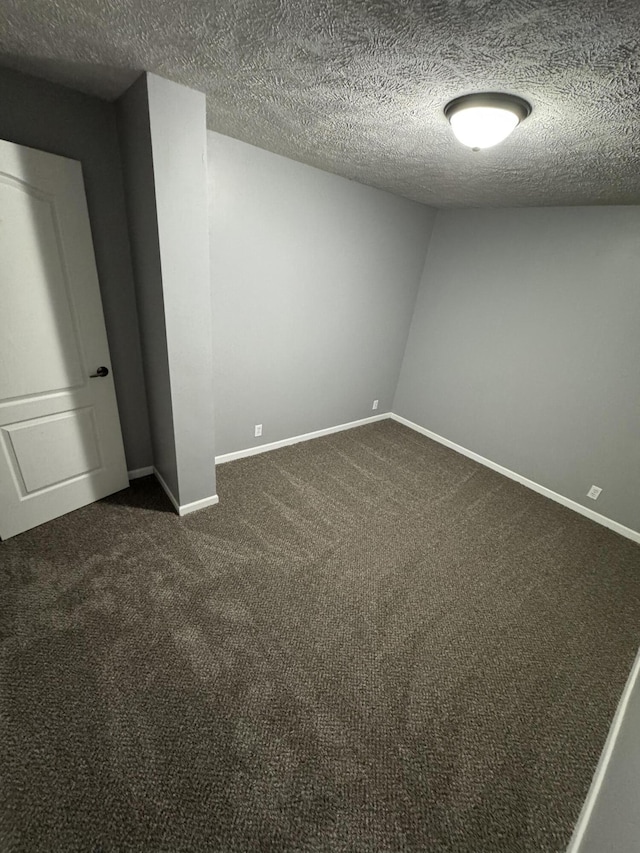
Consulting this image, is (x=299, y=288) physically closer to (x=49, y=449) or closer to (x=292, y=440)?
(x=292, y=440)

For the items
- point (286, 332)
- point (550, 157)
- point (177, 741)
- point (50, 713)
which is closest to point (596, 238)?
point (550, 157)

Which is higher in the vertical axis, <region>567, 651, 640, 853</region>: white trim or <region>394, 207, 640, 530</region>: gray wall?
<region>394, 207, 640, 530</region>: gray wall

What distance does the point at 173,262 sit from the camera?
67.0 inches

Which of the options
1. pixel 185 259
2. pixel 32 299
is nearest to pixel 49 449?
pixel 32 299

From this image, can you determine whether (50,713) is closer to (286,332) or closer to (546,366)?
(286,332)

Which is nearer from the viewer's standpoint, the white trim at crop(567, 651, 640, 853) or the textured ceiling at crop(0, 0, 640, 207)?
the textured ceiling at crop(0, 0, 640, 207)

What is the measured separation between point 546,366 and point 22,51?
3.65 meters

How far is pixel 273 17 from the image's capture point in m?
0.92

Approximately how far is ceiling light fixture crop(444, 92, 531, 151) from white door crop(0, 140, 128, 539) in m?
1.82

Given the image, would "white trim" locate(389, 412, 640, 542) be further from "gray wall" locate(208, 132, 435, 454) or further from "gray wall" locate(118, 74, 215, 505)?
"gray wall" locate(118, 74, 215, 505)

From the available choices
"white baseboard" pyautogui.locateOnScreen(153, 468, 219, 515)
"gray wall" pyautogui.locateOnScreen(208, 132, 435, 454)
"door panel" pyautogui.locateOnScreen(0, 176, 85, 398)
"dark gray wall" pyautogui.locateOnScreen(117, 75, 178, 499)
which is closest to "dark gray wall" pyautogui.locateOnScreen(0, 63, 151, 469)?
"dark gray wall" pyautogui.locateOnScreen(117, 75, 178, 499)

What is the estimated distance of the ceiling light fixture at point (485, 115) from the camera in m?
1.20

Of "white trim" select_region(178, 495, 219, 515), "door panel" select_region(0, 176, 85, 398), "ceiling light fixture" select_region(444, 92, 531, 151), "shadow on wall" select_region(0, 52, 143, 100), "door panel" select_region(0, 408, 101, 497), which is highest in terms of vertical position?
"shadow on wall" select_region(0, 52, 143, 100)

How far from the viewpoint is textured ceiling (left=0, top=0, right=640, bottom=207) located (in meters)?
0.85
